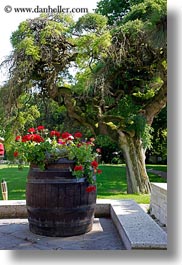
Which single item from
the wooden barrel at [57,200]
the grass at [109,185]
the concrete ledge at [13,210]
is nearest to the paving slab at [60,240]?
the wooden barrel at [57,200]

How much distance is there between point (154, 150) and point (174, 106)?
92.5 inches

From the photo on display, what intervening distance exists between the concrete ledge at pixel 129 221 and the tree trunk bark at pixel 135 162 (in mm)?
1634

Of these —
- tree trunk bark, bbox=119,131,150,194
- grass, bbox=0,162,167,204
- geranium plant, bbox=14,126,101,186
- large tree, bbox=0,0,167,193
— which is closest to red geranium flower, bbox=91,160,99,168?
geranium plant, bbox=14,126,101,186

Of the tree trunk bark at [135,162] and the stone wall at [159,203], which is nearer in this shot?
the stone wall at [159,203]

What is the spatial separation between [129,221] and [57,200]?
0.64m

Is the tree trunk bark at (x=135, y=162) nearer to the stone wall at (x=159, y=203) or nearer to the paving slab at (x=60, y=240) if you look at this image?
the stone wall at (x=159, y=203)

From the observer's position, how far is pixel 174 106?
2.86 meters

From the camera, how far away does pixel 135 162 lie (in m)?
5.69

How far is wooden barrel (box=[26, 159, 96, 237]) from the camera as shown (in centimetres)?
301

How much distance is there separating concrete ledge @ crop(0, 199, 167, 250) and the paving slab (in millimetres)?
96

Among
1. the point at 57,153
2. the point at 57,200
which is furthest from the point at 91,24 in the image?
the point at 57,200

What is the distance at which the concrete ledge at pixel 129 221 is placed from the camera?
2619 millimetres

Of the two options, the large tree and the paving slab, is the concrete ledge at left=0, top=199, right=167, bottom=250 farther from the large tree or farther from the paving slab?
the large tree

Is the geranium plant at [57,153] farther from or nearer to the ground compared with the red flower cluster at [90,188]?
farther from the ground
